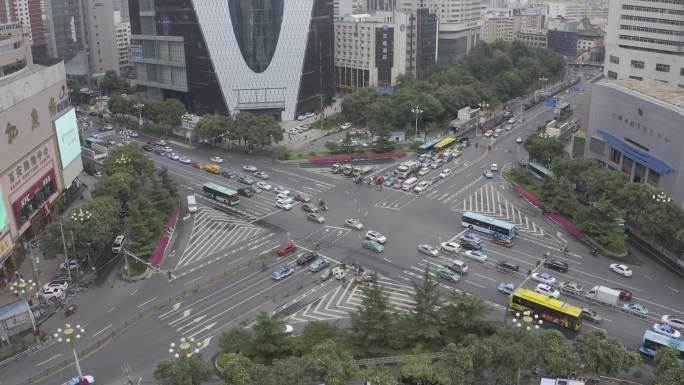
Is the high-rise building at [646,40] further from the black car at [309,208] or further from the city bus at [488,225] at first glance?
the black car at [309,208]

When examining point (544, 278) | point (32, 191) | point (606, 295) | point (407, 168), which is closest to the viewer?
point (606, 295)

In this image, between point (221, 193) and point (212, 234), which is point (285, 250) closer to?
point (212, 234)

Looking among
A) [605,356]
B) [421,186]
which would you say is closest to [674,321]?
[605,356]

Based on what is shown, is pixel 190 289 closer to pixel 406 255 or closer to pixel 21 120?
pixel 406 255

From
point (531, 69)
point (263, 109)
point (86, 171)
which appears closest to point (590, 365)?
point (86, 171)

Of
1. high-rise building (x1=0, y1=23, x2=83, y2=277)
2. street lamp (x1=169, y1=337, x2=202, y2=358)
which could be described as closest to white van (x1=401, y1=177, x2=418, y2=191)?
street lamp (x1=169, y1=337, x2=202, y2=358)

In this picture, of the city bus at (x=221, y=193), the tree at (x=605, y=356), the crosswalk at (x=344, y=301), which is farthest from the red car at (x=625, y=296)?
the city bus at (x=221, y=193)
